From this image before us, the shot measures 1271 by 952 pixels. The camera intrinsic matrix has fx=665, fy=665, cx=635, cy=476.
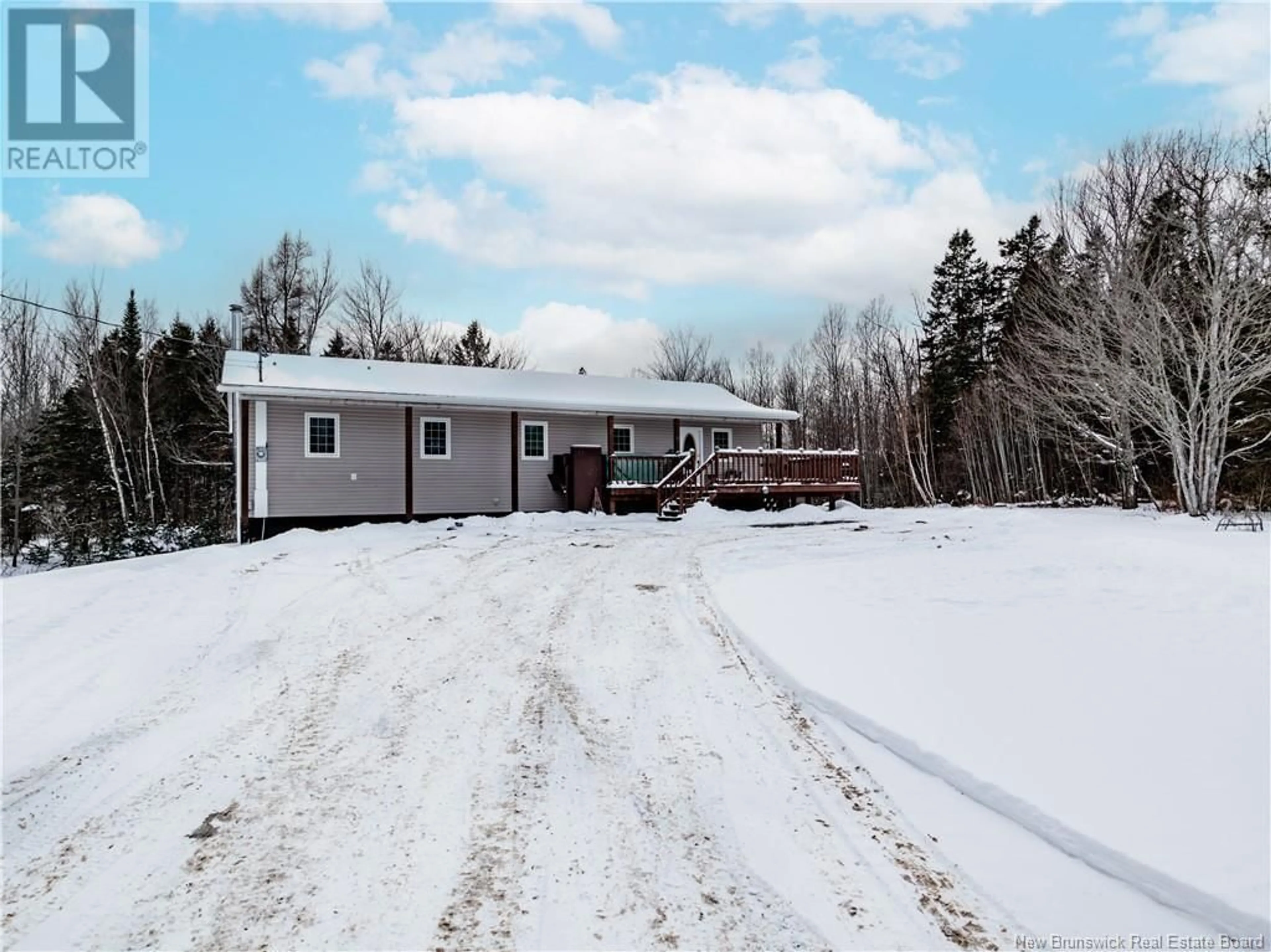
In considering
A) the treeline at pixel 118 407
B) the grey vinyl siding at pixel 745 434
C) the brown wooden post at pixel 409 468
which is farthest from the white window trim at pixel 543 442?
the treeline at pixel 118 407

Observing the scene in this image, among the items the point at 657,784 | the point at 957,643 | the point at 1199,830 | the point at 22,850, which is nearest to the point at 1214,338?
the point at 957,643

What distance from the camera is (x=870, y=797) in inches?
124

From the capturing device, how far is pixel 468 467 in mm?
16688

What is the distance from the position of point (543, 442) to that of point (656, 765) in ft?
48.2

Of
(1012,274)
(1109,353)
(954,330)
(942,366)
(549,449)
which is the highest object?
(1012,274)

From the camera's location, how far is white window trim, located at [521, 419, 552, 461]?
57.1 ft

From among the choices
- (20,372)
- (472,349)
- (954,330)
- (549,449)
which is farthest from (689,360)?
(20,372)

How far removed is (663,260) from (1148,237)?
14.7 m

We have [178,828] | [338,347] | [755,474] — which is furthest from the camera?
[338,347]

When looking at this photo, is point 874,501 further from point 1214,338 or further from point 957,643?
point 957,643

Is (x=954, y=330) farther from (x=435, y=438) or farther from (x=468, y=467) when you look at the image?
(x=435, y=438)

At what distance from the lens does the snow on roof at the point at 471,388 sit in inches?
584

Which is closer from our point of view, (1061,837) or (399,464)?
(1061,837)

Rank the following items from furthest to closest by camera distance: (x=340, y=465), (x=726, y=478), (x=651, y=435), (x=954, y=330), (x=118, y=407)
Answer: (x=954, y=330) < (x=118, y=407) < (x=651, y=435) < (x=726, y=478) < (x=340, y=465)
